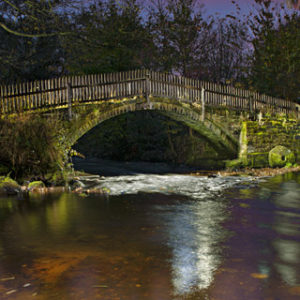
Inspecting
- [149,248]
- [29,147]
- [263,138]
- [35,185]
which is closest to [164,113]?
[263,138]

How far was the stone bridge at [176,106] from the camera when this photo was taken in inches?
612

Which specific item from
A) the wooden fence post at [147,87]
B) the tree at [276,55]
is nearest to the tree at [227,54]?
the tree at [276,55]

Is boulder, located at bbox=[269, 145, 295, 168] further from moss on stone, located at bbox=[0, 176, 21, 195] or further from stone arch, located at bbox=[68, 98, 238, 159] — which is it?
moss on stone, located at bbox=[0, 176, 21, 195]

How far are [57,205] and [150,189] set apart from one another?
177 inches

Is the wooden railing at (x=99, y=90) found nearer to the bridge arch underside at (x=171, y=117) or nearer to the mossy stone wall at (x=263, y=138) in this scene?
the bridge arch underside at (x=171, y=117)

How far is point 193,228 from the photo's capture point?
7570mm

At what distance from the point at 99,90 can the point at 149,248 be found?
10.9 meters

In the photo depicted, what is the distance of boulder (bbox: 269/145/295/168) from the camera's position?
21.5 m

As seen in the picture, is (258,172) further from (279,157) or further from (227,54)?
(227,54)

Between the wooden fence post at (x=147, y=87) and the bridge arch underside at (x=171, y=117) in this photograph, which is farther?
the wooden fence post at (x=147, y=87)

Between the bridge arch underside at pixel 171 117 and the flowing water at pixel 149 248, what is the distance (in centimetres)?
492

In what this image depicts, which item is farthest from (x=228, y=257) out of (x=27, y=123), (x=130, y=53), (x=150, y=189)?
(x=130, y=53)

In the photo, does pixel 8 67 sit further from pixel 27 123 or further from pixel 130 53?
pixel 27 123

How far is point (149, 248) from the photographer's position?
6.11m
